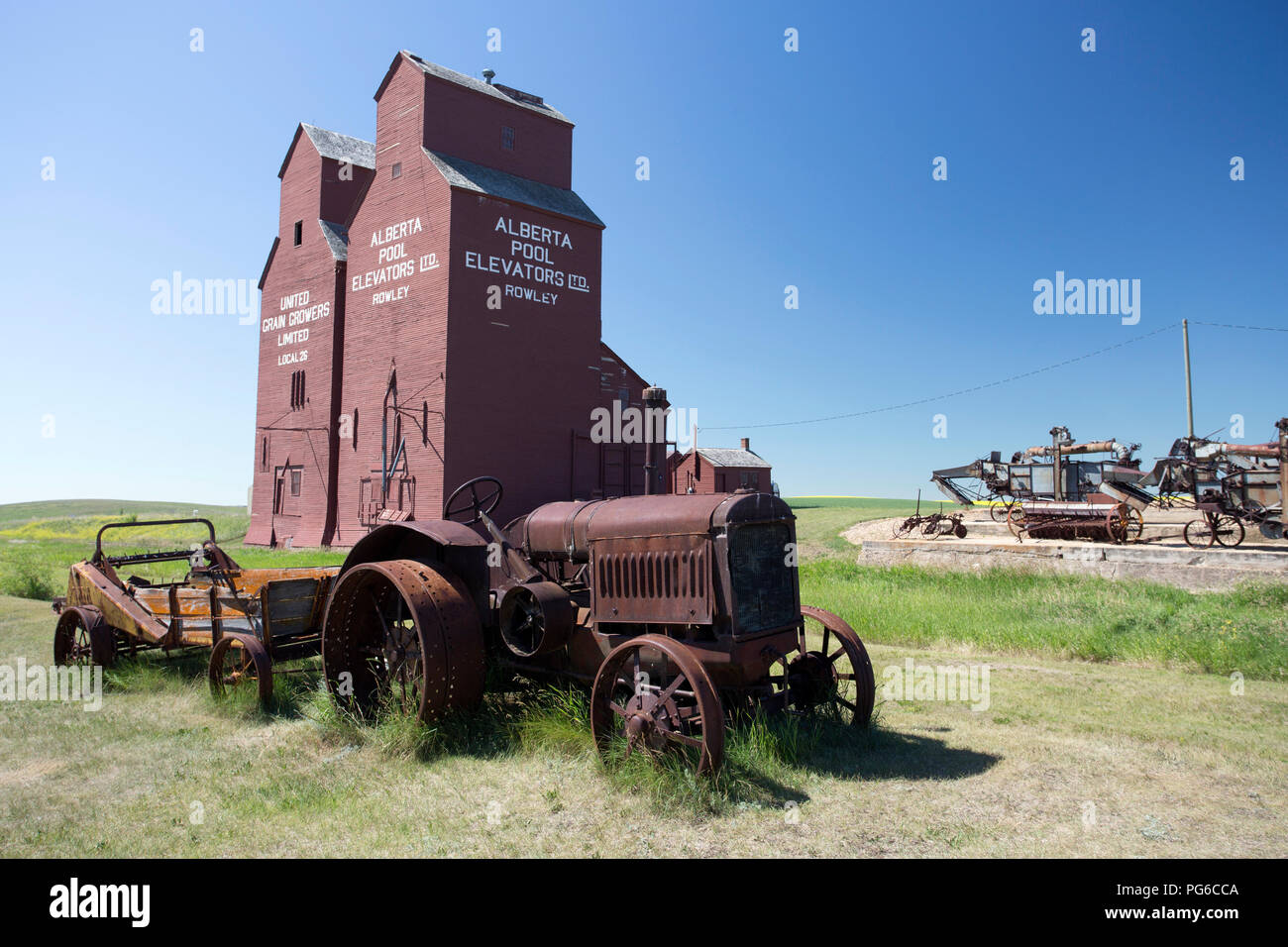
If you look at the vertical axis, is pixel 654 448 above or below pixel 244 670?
above

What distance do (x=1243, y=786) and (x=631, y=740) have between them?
3.40 m

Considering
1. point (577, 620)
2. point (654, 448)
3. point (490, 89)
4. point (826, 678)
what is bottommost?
point (826, 678)

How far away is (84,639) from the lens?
290 inches

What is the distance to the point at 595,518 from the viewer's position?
506cm

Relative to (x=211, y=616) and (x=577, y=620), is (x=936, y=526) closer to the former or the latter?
(x=577, y=620)

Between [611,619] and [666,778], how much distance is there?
1.06 metres

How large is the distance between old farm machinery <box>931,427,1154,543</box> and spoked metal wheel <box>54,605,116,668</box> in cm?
1525

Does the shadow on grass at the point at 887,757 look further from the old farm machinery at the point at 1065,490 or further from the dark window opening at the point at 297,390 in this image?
the dark window opening at the point at 297,390

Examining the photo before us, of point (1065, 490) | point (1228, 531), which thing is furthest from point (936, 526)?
point (1228, 531)

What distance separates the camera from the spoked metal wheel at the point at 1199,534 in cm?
1331

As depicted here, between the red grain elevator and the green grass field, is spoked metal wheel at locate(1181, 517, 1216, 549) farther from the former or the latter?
the red grain elevator

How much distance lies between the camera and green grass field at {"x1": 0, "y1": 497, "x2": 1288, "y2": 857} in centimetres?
359
